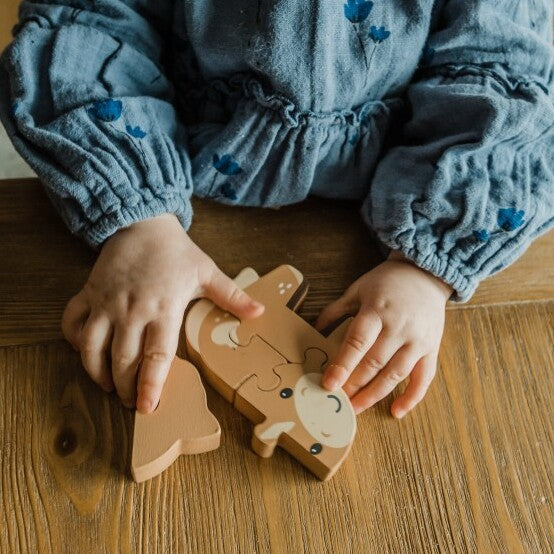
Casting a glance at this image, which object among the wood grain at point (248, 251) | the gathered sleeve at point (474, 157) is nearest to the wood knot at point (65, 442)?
the wood grain at point (248, 251)

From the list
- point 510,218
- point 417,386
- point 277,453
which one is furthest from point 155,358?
point 510,218

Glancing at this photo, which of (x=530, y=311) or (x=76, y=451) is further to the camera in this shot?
(x=530, y=311)

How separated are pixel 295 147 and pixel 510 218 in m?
0.21

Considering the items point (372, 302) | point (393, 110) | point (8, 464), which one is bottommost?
point (8, 464)

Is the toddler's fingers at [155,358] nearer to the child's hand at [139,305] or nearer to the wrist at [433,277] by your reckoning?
the child's hand at [139,305]

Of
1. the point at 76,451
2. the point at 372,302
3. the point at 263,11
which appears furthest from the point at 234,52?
the point at 76,451

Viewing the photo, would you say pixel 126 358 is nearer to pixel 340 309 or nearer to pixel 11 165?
pixel 340 309

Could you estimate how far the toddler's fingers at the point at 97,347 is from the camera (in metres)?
0.55

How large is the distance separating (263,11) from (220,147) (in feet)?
0.43

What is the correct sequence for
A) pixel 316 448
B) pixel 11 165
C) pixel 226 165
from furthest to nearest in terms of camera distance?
pixel 11 165, pixel 226 165, pixel 316 448

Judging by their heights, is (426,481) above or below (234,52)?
below

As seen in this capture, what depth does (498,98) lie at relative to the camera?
0.56 m

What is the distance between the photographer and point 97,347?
21.6 inches

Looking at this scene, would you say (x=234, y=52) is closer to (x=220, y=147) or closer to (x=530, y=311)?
(x=220, y=147)
